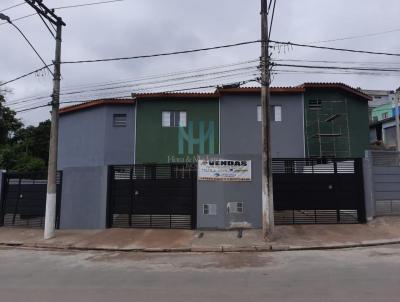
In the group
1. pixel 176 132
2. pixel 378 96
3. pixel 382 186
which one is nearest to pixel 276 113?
pixel 176 132

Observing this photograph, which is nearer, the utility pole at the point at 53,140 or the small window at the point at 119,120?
the utility pole at the point at 53,140

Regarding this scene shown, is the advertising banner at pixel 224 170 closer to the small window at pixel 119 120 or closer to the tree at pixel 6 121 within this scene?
the small window at pixel 119 120

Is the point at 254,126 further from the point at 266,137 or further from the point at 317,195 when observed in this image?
the point at 266,137

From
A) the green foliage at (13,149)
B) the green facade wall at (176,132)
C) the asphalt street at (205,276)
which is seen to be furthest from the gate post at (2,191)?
the green foliage at (13,149)

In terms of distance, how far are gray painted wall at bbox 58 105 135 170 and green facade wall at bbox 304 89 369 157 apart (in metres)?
11.1

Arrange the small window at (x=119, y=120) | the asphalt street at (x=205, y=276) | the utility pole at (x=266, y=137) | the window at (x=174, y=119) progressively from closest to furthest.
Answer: the asphalt street at (x=205, y=276), the utility pole at (x=266, y=137), the window at (x=174, y=119), the small window at (x=119, y=120)

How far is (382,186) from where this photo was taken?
50.2ft

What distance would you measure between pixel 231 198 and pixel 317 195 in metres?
3.24

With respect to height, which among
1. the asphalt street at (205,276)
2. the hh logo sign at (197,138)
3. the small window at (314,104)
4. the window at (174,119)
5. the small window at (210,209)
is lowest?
the asphalt street at (205,276)

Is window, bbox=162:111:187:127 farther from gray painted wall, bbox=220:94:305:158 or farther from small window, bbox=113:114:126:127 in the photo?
small window, bbox=113:114:126:127

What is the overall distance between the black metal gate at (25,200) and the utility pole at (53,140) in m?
1.90

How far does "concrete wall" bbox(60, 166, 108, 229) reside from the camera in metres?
15.5

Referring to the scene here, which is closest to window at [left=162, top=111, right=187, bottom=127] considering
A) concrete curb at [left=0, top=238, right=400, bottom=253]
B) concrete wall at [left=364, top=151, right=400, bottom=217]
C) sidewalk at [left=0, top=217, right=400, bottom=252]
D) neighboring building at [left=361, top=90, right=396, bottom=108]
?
sidewalk at [left=0, top=217, right=400, bottom=252]

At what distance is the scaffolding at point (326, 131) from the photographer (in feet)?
79.6
